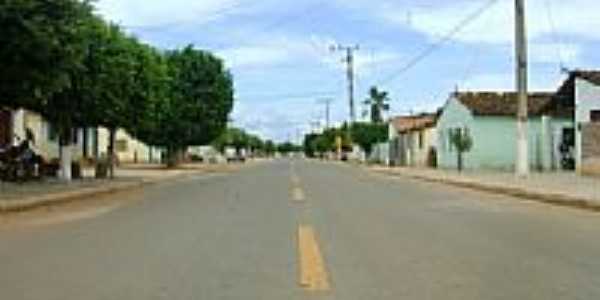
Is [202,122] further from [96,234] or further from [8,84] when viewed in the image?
[96,234]

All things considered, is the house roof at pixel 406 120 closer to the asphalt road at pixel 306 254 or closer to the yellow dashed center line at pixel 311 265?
the asphalt road at pixel 306 254

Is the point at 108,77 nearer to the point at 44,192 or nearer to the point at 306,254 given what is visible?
the point at 44,192

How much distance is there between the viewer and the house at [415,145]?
85381mm

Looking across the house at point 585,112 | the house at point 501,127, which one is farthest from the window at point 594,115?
the house at point 501,127

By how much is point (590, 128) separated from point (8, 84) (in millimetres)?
29797

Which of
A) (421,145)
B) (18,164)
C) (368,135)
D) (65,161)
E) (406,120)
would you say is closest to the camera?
(18,164)

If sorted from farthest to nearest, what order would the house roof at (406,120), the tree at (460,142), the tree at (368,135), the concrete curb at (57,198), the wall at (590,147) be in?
the tree at (368,135) < the house roof at (406,120) < the tree at (460,142) < the wall at (590,147) < the concrete curb at (57,198)

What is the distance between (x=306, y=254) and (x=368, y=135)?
371 feet

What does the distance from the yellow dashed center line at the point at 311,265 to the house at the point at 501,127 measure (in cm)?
4650

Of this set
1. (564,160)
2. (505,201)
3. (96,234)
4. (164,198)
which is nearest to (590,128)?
(564,160)

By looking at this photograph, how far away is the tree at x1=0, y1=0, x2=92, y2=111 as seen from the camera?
26489mm

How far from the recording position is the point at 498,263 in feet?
45.1

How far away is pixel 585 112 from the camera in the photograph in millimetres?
53500

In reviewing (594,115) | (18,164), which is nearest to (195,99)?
(594,115)
